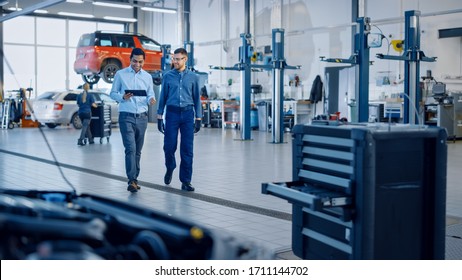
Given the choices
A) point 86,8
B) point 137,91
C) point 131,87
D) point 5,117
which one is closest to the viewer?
point 137,91

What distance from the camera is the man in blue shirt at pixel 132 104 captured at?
6.46 meters

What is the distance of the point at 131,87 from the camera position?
6.56 meters

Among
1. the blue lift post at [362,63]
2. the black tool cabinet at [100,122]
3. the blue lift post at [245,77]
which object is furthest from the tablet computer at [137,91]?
the blue lift post at [245,77]

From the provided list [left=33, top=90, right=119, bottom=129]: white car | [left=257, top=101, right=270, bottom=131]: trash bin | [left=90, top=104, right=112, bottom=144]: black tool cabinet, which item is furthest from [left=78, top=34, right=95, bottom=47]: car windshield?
[left=257, top=101, right=270, bottom=131]: trash bin

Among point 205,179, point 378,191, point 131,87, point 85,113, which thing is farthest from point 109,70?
point 378,191

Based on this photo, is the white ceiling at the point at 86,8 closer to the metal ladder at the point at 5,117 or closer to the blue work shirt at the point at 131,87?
the metal ladder at the point at 5,117

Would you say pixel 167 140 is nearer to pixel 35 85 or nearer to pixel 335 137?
pixel 335 137

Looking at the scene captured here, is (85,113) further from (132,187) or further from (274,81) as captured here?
(132,187)

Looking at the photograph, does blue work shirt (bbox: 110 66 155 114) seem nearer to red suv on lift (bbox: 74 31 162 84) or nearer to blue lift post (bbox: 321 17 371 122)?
blue lift post (bbox: 321 17 371 122)

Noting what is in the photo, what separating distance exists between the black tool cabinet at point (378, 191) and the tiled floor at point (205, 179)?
1017 mm

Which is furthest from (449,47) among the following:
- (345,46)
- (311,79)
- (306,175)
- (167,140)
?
(306,175)

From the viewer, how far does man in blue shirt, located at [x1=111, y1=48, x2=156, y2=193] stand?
6.46m

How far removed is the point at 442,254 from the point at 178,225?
1877 millimetres

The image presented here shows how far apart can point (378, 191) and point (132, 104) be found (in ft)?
13.2
